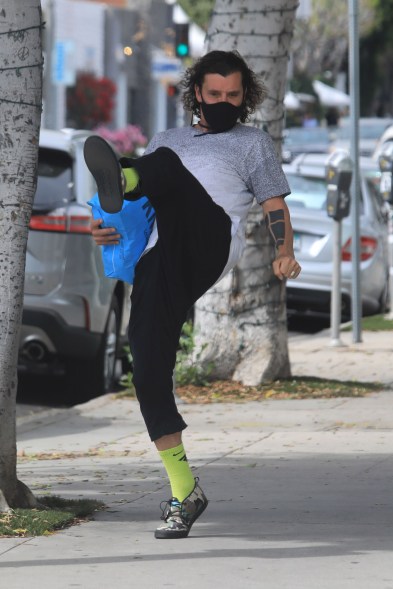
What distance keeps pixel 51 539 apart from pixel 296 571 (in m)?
1.04

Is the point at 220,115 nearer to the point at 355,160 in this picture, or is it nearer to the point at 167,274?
the point at 167,274

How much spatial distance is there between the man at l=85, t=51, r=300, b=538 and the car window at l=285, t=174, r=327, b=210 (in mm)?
10190

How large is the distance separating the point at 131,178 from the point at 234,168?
1.51 ft

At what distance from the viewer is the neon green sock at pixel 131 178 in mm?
5695

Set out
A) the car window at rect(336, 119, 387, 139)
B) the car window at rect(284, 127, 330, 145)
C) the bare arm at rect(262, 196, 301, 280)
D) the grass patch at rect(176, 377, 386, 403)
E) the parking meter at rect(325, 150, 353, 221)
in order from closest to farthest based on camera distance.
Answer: the bare arm at rect(262, 196, 301, 280) < the grass patch at rect(176, 377, 386, 403) < the parking meter at rect(325, 150, 353, 221) < the car window at rect(284, 127, 330, 145) < the car window at rect(336, 119, 387, 139)

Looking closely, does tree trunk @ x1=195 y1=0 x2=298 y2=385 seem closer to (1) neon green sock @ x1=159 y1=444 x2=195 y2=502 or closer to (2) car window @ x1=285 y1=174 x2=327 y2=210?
(1) neon green sock @ x1=159 y1=444 x2=195 y2=502

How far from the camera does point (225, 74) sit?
241 inches

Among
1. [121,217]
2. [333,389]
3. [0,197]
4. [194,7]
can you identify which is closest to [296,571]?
[121,217]

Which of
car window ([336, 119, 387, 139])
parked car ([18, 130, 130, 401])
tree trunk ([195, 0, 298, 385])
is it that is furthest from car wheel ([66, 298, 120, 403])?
car window ([336, 119, 387, 139])

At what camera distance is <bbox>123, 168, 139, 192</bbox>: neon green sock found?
5695mm

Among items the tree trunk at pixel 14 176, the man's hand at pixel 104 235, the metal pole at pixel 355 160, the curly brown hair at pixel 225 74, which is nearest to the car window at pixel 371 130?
the metal pole at pixel 355 160

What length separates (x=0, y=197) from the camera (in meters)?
6.21

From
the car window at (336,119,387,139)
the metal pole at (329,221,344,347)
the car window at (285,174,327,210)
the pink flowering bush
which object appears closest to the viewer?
the metal pole at (329,221,344,347)

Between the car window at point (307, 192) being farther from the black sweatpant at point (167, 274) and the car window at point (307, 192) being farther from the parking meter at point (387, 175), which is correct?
the black sweatpant at point (167, 274)
